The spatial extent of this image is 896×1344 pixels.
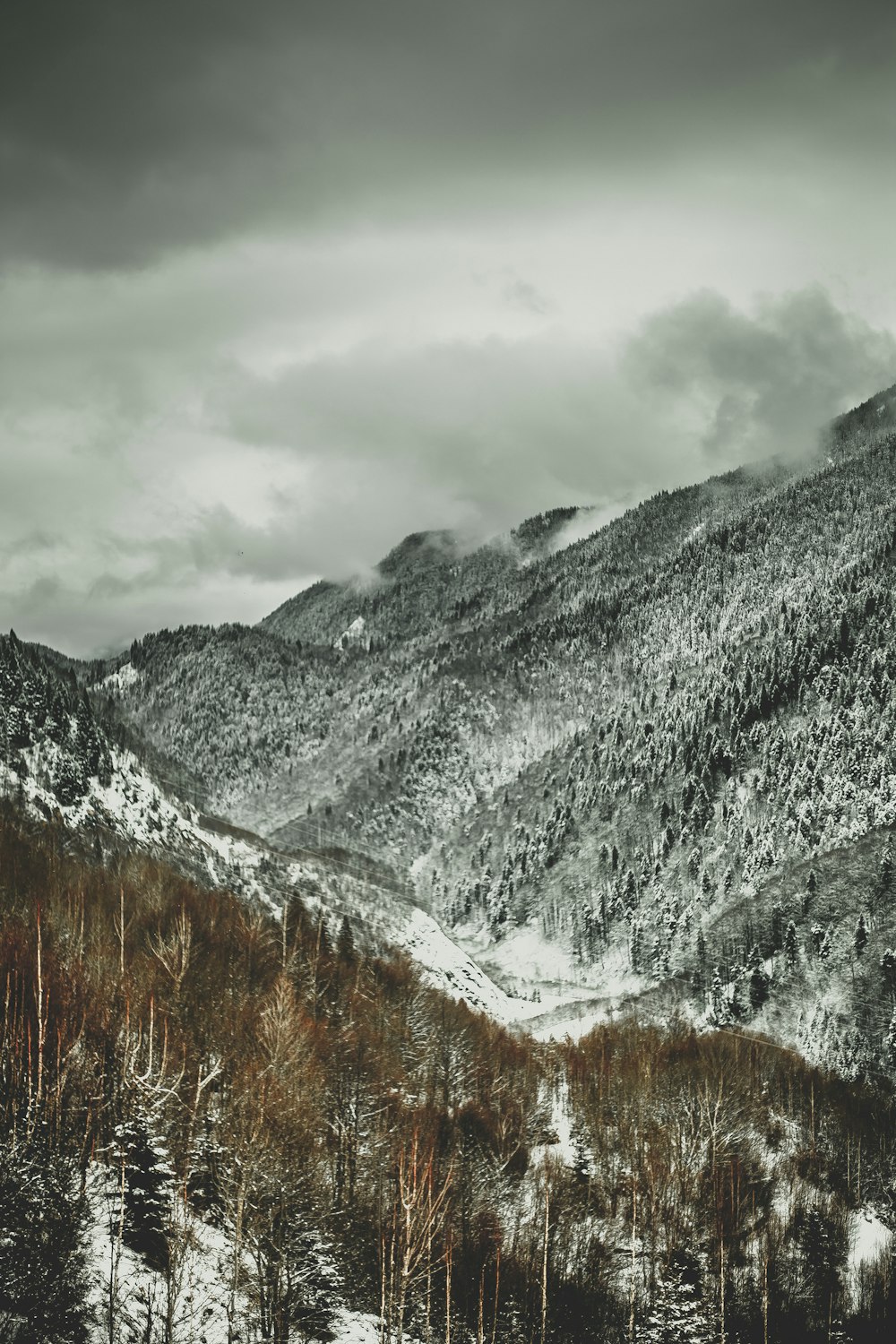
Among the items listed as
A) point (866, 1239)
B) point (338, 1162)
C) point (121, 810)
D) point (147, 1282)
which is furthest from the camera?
point (121, 810)

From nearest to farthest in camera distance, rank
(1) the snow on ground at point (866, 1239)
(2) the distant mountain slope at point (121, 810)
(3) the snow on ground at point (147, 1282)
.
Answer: (3) the snow on ground at point (147, 1282)
(1) the snow on ground at point (866, 1239)
(2) the distant mountain slope at point (121, 810)

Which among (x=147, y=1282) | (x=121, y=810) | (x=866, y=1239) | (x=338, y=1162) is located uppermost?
(x=121, y=810)

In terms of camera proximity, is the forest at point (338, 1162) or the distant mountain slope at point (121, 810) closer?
the forest at point (338, 1162)

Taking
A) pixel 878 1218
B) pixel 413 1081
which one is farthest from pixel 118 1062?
pixel 878 1218

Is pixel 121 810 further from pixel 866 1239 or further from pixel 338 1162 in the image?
pixel 866 1239

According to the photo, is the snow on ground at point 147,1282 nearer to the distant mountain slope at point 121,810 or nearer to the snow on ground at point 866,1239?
the snow on ground at point 866,1239

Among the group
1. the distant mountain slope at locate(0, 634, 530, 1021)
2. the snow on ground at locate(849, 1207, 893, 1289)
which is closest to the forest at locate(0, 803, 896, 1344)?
the snow on ground at locate(849, 1207, 893, 1289)

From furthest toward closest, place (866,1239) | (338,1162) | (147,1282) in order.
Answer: (866,1239) < (338,1162) < (147,1282)

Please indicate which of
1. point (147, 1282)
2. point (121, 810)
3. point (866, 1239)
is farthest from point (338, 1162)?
point (121, 810)

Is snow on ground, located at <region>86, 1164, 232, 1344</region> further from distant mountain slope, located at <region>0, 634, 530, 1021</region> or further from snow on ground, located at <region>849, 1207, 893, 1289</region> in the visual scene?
distant mountain slope, located at <region>0, 634, 530, 1021</region>

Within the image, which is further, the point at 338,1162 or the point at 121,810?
the point at 121,810

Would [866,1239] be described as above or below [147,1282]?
below

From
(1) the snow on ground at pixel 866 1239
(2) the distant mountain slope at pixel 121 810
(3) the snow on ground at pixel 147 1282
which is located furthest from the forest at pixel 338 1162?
(2) the distant mountain slope at pixel 121 810

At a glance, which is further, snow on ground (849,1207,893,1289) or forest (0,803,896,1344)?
snow on ground (849,1207,893,1289)
